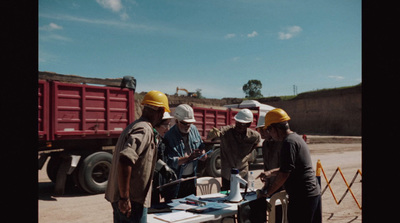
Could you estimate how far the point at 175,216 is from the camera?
3.02m

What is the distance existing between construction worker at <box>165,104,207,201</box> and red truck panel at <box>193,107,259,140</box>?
637cm

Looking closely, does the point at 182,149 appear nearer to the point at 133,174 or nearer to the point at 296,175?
the point at 296,175

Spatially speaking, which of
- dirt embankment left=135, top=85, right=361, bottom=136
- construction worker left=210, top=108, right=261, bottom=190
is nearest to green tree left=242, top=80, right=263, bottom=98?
dirt embankment left=135, top=85, right=361, bottom=136

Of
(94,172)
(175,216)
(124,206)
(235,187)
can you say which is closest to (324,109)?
(94,172)

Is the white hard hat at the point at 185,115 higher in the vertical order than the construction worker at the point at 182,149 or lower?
higher

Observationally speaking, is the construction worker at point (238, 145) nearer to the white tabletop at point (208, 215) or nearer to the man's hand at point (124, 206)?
the white tabletop at point (208, 215)

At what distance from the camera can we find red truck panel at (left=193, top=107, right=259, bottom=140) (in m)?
11.2

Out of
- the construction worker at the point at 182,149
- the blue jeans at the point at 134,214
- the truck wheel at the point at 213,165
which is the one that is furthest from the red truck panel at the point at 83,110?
the blue jeans at the point at 134,214

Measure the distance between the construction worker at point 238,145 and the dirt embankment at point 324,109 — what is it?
2758 cm

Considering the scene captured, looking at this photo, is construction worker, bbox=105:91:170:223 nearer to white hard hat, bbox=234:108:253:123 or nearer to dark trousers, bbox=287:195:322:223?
dark trousers, bbox=287:195:322:223

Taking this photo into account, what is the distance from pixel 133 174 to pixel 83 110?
6044 millimetres

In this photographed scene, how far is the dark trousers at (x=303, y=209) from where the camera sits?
10.1ft

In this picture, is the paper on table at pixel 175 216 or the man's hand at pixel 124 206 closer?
the man's hand at pixel 124 206
